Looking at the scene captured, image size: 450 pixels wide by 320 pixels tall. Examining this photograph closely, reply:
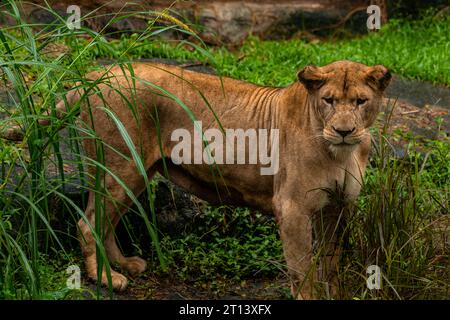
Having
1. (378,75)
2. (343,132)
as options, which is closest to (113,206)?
(343,132)

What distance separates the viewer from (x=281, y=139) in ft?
19.7

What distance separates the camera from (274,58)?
970 cm

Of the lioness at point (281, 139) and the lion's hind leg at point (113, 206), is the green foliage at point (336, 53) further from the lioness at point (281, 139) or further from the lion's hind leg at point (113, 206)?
the lion's hind leg at point (113, 206)

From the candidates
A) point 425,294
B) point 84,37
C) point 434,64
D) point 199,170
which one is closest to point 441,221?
point 425,294

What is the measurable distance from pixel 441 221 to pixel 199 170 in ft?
4.82

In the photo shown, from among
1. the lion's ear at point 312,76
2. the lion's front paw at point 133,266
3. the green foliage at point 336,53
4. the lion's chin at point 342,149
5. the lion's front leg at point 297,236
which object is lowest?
the lion's front paw at point 133,266

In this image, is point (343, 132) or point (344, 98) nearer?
point (343, 132)

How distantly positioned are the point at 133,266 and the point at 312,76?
1782 mm

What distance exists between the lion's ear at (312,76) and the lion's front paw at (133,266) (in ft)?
5.58

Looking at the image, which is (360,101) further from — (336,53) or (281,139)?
(336,53)

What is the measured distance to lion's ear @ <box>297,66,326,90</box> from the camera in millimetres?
5633

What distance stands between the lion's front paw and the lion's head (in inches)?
62.8

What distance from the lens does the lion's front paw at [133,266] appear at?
256 inches

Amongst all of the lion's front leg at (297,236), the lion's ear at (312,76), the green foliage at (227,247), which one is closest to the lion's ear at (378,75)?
the lion's ear at (312,76)
